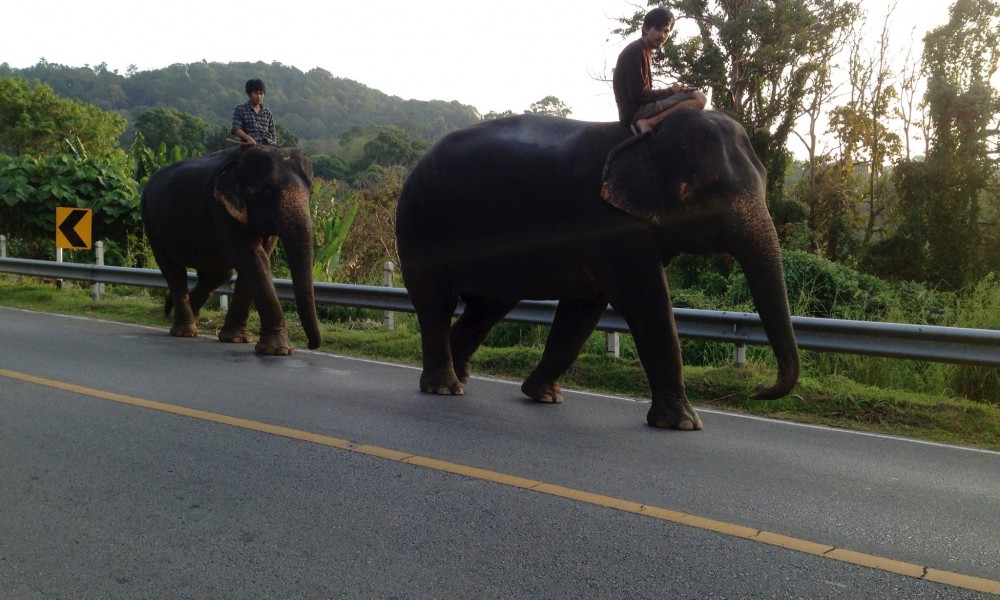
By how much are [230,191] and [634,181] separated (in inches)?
212

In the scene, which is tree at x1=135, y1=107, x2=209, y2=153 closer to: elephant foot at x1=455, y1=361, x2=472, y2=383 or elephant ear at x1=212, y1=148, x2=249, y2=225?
elephant ear at x1=212, y1=148, x2=249, y2=225

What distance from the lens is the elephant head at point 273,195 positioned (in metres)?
9.72

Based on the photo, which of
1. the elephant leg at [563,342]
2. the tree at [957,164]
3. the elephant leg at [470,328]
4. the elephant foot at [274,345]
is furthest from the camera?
the tree at [957,164]

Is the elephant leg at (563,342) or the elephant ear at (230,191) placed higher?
the elephant ear at (230,191)

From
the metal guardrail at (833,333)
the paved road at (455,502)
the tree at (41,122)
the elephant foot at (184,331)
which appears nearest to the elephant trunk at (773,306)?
→ the paved road at (455,502)

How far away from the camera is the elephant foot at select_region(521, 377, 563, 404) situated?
763 cm

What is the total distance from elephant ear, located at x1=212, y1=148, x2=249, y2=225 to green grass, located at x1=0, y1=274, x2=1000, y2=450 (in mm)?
1828

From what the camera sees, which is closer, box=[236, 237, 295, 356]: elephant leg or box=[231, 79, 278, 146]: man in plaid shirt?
box=[236, 237, 295, 356]: elephant leg

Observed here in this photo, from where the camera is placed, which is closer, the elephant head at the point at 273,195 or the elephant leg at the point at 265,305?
the elephant head at the point at 273,195

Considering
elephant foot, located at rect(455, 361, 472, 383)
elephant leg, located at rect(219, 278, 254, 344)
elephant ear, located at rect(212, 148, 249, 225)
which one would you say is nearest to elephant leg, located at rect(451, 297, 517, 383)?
elephant foot, located at rect(455, 361, 472, 383)

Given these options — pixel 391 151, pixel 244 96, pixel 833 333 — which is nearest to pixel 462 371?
pixel 833 333

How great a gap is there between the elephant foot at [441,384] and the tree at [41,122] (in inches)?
2126

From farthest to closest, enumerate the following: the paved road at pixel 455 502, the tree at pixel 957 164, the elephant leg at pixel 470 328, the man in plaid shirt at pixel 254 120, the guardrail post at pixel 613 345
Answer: the tree at pixel 957 164, the man in plaid shirt at pixel 254 120, the guardrail post at pixel 613 345, the elephant leg at pixel 470 328, the paved road at pixel 455 502

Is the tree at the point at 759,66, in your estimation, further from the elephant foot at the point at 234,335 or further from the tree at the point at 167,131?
A: the tree at the point at 167,131
